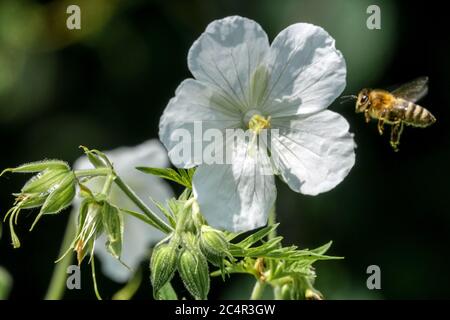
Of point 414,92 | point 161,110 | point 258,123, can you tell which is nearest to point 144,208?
point 258,123

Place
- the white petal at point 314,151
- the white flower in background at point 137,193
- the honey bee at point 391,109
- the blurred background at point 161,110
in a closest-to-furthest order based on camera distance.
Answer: the white petal at point 314,151, the honey bee at point 391,109, the white flower in background at point 137,193, the blurred background at point 161,110

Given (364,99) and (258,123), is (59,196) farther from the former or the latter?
(364,99)

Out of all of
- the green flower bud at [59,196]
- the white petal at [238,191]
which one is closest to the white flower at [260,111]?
the white petal at [238,191]

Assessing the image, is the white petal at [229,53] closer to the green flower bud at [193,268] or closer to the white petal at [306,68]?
the white petal at [306,68]

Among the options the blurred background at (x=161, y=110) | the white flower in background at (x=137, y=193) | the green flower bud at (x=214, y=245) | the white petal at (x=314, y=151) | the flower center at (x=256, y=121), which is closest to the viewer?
the green flower bud at (x=214, y=245)

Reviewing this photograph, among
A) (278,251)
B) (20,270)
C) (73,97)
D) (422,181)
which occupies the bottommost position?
(20,270)
